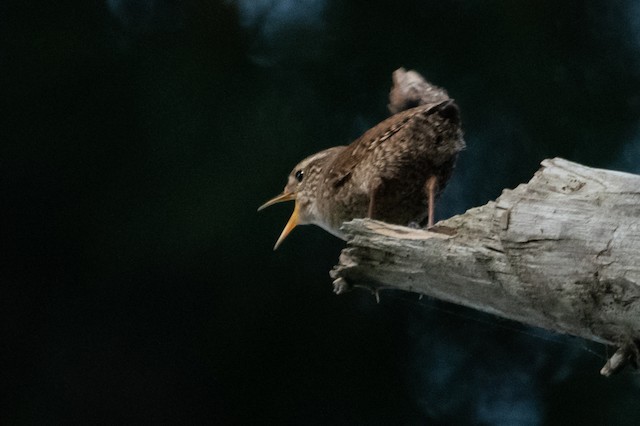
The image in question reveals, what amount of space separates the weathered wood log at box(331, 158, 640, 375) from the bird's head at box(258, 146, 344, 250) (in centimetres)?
58

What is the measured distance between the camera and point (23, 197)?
2.01m

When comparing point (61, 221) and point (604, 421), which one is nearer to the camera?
point (604, 421)

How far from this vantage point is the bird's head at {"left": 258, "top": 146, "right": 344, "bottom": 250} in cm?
202

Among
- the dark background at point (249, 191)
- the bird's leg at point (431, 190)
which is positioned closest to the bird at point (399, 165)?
the bird's leg at point (431, 190)

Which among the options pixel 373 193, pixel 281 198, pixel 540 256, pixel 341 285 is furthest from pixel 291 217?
pixel 540 256

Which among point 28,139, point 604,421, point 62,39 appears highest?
point 62,39

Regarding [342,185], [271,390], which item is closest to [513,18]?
[342,185]

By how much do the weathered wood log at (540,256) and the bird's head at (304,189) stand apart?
58 cm

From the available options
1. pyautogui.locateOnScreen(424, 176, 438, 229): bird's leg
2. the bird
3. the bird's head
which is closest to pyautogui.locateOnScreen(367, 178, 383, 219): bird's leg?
the bird

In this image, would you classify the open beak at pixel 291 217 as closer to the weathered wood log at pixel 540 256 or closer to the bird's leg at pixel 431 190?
the bird's leg at pixel 431 190

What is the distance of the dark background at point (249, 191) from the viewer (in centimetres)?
196

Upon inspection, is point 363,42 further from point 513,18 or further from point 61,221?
point 61,221

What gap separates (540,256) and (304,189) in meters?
0.94

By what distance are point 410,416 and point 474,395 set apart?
0.18m
